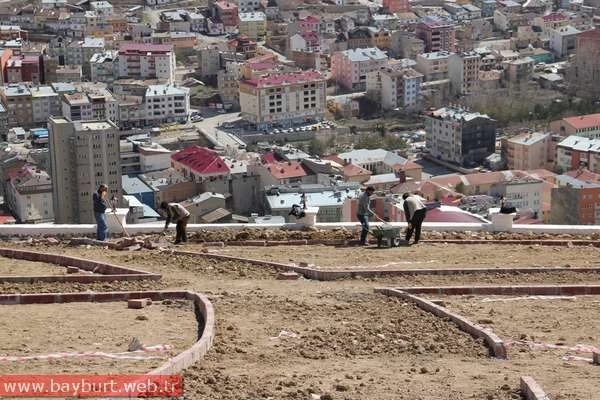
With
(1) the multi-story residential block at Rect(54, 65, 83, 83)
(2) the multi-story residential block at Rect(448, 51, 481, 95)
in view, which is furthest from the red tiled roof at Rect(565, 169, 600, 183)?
(1) the multi-story residential block at Rect(54, 65, 83, 83)

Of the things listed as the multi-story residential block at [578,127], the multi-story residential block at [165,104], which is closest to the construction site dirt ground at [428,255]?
the multi-story residential block at [578,127]

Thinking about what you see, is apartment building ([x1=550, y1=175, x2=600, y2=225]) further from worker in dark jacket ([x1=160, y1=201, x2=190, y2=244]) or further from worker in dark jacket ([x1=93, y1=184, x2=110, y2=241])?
worker in dark jacket ([x1=93, y1=184, x2=110, y2=241])

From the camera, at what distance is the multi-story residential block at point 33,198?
17797mm

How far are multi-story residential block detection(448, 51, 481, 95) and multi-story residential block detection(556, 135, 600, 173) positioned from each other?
22.5 feet

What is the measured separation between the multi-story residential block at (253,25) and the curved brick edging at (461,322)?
2947cm

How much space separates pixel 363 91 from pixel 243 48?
3.75 meters

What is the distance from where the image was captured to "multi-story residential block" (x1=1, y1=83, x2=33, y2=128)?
2498cm

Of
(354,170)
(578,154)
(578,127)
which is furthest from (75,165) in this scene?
(578,127)

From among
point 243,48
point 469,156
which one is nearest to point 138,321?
point 469,156

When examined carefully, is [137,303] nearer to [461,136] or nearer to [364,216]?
[364,216]

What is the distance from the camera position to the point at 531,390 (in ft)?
9.87

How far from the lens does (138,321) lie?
3797 mm

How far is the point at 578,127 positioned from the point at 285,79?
691 centimetres

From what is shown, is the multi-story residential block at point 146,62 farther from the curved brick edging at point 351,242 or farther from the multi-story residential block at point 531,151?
the curved brick edging at point 351,242
